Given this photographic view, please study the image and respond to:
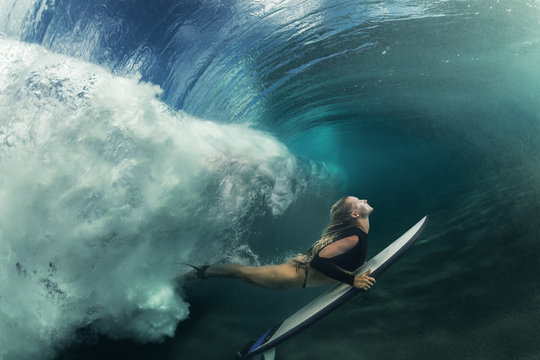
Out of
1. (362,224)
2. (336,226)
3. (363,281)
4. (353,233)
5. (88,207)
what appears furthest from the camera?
(88,207)

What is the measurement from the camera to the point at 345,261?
2975mm

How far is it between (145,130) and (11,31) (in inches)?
96.1

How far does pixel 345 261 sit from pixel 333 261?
0.16 metres

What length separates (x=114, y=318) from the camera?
11.4 ft

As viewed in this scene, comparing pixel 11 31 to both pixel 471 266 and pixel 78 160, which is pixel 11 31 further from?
pixel 471 266

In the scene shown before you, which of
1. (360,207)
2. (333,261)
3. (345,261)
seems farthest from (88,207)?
(360,207)

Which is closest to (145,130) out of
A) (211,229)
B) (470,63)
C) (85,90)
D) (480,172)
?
(85,90)

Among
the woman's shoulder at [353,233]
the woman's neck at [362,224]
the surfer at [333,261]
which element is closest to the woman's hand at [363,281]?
the surfer at [333,261]

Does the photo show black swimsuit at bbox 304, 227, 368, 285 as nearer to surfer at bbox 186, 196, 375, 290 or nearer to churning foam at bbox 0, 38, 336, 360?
surfer at bbox 186, 196, 375, 290

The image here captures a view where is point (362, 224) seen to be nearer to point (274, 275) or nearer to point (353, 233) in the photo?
point (353, 233)

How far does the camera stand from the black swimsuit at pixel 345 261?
8.98ft

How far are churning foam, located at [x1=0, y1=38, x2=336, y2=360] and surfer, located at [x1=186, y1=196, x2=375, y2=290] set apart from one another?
52.1 inches

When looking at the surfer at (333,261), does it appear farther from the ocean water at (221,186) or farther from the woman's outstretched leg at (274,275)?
the ocean water at (221,186)

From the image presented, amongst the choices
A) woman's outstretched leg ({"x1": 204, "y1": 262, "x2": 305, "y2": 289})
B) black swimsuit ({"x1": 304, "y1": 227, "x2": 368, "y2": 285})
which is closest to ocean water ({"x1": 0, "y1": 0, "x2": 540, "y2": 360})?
woman's outstretched leg ({"x1": 204, "y1": 262, "x2": 305, "y2": 289})
